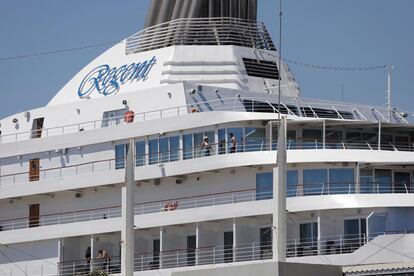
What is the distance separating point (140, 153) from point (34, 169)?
6.17 meters

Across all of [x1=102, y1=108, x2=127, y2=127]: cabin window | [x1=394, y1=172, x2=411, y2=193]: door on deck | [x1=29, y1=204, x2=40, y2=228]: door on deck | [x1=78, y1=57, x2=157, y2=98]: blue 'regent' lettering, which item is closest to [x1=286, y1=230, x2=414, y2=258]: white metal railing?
[x1=394, y1=172, x2=411, y2=193]: door on deck

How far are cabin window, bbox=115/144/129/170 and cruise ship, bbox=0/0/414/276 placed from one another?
0.04 meters

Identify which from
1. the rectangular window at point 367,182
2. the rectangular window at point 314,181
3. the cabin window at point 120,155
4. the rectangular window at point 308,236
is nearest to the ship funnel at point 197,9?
the cabin window at point 120,155

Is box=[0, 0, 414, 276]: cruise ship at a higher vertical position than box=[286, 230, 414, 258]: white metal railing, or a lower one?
higher

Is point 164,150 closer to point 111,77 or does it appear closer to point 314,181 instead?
point 314,181

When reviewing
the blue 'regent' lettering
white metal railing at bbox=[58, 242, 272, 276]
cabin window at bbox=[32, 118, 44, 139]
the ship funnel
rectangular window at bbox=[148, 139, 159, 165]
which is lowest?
white metal railing at bbox=[58, 242, 272, 276]

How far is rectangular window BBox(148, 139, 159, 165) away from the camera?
57.0m

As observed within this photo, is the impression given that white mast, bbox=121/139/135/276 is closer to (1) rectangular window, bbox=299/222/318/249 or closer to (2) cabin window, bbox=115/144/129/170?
(2) cabin window, bbox=115/144/129/170

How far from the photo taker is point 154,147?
57.2 m

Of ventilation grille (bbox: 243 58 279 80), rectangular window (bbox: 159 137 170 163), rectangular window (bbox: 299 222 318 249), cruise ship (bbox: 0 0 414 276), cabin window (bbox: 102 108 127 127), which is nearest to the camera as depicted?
cruise ship (bbox: 0 0 414 276)

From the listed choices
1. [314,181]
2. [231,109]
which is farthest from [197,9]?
[314,181]

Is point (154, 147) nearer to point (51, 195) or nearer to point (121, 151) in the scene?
point (121, 151)

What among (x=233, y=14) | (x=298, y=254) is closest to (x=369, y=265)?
(x=298, y=254)

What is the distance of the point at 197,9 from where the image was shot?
64812mm
